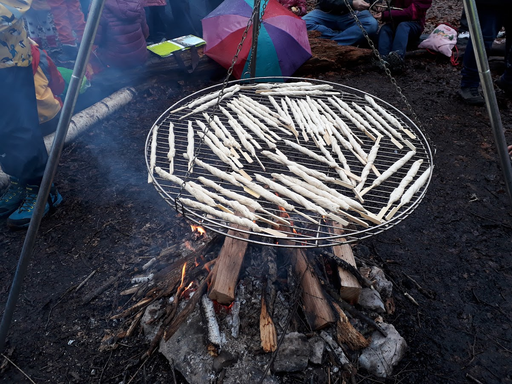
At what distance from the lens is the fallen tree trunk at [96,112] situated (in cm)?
597

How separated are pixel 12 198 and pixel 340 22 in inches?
334

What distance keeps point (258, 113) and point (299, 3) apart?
739 centimetres

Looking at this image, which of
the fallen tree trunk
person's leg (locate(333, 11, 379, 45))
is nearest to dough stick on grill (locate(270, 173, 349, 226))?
the fallen tree trunk

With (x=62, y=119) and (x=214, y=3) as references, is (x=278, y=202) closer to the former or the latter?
(x=62, y=119)

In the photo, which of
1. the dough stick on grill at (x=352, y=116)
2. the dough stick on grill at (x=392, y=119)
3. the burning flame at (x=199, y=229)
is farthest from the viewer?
the burning flame at (x=199, y=229)

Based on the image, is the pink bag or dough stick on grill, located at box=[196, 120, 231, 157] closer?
dough stick on grill, located at box=[196, 120, 231, 157]

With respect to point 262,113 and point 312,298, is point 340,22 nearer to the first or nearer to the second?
point 262,113

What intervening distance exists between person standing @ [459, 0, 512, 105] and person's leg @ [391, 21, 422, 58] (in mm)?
1834

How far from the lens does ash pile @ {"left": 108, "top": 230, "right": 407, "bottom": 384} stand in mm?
2945

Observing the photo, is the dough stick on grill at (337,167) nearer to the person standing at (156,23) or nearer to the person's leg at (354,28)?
the person's leg at (354,28)

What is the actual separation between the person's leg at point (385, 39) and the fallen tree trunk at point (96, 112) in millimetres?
5996

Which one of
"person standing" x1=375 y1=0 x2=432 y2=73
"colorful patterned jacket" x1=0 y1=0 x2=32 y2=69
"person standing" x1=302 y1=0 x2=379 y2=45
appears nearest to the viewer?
"colorful patterned jacket" x1=0 y1=0 x2=32 y2=69

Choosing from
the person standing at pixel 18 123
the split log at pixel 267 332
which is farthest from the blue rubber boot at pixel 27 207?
the split log at pixel 267 332

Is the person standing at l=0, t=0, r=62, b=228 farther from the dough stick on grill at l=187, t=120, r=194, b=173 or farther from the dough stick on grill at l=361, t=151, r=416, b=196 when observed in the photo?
the dough stick on grill at l=361, t=151, r=416, b=196
